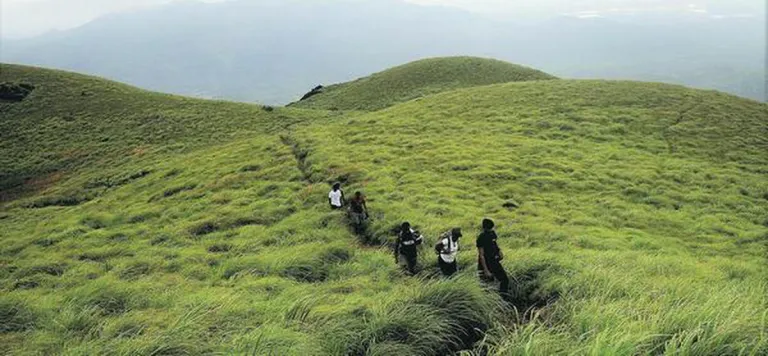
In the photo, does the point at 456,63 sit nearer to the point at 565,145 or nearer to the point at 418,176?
the point at 565,145

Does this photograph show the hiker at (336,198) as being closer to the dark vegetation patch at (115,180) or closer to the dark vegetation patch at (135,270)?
the dark vegetation patch at (135,270)

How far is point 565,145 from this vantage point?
38312 mm

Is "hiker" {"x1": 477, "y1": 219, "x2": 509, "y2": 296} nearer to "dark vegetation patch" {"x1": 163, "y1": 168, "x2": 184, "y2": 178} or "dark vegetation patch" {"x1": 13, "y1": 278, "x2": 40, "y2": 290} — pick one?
"dark vegetation patch" {"x1": 13, "y1": 278, "x2": 40, "y2": 290}

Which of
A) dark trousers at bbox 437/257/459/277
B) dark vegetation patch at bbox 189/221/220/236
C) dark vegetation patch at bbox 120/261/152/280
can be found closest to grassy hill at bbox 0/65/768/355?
dark vegetation patch at bbox 120/261/152/280

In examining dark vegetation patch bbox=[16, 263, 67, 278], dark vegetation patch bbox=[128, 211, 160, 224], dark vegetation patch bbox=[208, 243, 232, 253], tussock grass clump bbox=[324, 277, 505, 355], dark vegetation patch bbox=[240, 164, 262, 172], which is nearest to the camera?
tussock grass clump bbox=[324, 277, 505, 355]

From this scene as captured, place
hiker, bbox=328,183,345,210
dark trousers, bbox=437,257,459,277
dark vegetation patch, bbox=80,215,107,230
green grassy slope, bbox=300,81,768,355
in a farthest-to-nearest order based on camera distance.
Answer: dark vegetation patch, bbox=80,215,107,230
hiker, bbox=328,183,345,210
dark trousers, bbox=437,257,459,277
green grassy slope, bbox=300,81,768,355

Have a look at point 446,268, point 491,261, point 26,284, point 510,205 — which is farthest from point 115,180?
point 491,261

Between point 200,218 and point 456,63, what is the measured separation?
79.1m

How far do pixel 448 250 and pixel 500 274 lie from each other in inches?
82.3

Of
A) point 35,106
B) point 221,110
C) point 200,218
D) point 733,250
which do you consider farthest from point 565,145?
point 35,106

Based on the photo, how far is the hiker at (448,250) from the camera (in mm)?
13836

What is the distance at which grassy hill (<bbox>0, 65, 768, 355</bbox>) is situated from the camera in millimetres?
7984

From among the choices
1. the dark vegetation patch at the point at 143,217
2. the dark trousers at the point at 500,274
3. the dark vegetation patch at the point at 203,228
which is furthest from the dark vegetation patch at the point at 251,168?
the dark trousers at the point at 500,274

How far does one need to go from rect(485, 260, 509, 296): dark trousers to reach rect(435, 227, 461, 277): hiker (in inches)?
67.1
